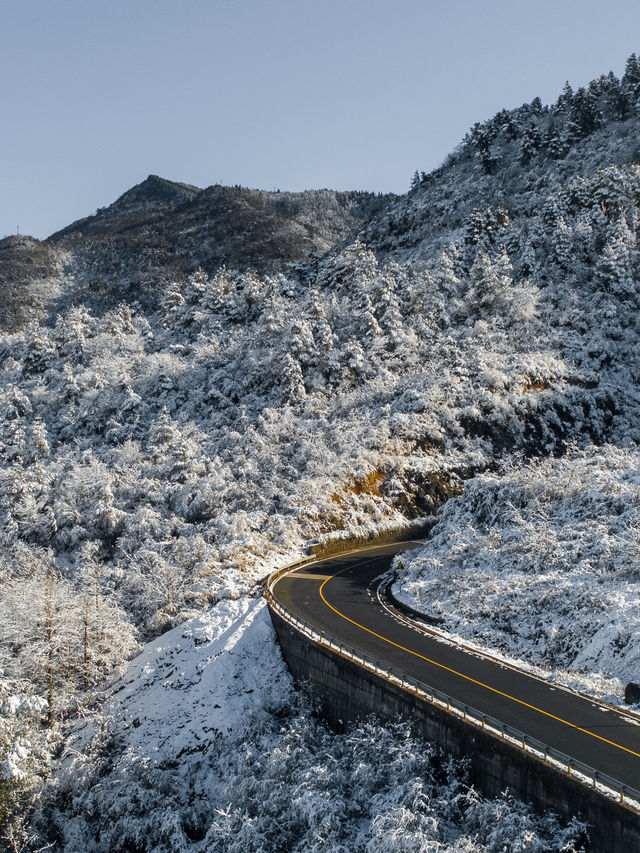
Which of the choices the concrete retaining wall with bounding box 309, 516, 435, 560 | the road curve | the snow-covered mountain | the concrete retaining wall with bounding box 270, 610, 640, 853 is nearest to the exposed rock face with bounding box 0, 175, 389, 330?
the snow-covered mountain

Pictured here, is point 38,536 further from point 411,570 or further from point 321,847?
point 321,847

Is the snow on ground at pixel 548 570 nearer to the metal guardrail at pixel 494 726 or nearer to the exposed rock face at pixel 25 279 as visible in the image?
the metal guardrail at pixel 494 726

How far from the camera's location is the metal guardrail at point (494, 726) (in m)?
11.0

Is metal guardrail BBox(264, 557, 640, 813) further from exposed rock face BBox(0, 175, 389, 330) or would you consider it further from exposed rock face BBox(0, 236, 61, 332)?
exposed rock face BBox(0, 236, 61, 332)

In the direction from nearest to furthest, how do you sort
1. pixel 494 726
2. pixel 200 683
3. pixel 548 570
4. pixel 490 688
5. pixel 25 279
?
pixel 494 726
pixel 490 688
pixel 200 683
pixel 548 570
pixel 25 279

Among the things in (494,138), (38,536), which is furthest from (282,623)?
(494,138)

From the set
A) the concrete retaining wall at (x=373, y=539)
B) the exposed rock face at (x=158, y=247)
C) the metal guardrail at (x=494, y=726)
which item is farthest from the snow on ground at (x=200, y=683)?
the exposed rock face at (x=158, y=247)

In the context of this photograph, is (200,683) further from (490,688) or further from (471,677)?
(490,688)

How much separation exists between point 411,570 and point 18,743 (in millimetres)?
18220

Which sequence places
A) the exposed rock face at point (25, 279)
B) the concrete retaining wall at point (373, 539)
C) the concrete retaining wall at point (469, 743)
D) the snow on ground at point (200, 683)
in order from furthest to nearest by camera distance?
the exposed rock face at point (25, 279)
the concrete retaining wall at point (373, 539)
the snow on ground at point (200, 683)
the concrete retaining wall at point (469, 743)

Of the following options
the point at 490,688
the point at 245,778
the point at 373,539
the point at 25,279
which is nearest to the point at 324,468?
the point at 373,539

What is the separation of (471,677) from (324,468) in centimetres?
2279

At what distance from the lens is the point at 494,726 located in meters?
13.6

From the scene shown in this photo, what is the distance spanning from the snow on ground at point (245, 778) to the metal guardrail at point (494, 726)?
3.45 feet
